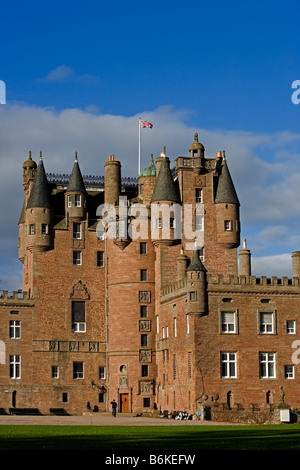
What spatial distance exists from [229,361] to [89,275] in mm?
20031

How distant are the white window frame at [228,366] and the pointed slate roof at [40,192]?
24767mm

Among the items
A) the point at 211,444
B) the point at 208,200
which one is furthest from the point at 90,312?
the point at 211,444

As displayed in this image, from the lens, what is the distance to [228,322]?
72.9m

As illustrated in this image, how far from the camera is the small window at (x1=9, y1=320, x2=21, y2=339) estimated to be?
82.8 meters

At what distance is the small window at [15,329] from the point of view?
8275cm

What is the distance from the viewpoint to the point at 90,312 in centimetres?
8556

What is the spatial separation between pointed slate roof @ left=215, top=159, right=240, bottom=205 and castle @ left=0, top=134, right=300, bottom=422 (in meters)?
0.12

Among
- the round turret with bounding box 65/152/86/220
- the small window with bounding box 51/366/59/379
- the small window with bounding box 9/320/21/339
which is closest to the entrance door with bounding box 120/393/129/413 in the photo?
Result: the small window with bounding box 51/366/59/379

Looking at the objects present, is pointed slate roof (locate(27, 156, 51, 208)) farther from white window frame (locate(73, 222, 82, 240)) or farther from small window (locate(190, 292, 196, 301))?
small window (locate(190, 292, 196, 301))

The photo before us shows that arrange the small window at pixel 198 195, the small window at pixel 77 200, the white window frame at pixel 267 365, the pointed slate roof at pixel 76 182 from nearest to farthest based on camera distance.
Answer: the white window frame at pixel 267 365 → the small window at pixel 198 195 → the small window at pixel 77 200 → the pointed slate roof at pixel 76 182

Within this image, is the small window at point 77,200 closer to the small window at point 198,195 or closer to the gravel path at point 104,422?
the small window at point 198,195

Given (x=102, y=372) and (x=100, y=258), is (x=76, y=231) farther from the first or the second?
(x=102, y=372)

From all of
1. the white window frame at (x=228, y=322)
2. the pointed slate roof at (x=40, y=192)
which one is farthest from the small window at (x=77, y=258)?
the white window frame at (x=228, y=322)
